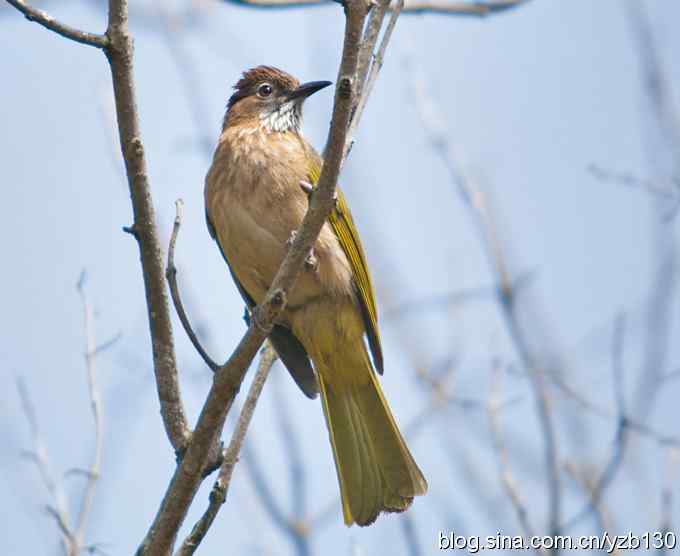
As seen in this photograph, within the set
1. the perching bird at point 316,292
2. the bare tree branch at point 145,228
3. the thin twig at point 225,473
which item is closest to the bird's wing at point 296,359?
the perching bird at point 316,292

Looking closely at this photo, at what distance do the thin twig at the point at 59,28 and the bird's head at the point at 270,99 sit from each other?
2473 mm

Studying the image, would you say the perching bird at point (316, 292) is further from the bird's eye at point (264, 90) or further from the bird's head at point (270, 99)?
the bird's eye at point (264, 90)

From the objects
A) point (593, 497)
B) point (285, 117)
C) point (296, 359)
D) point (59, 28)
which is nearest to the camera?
point (59, 28)

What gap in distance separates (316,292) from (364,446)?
86cm

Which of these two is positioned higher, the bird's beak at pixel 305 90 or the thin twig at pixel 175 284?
the bird's beak at pixel 305 90

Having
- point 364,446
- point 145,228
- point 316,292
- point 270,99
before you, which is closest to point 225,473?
point 145,228

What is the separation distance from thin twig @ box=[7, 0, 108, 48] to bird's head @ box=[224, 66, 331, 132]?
2.47 m

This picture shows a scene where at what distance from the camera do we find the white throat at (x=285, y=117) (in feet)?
18.4

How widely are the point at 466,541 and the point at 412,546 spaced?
286 millimetres

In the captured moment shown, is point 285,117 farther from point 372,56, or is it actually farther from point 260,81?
point 372,56

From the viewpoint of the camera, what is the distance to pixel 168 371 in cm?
339

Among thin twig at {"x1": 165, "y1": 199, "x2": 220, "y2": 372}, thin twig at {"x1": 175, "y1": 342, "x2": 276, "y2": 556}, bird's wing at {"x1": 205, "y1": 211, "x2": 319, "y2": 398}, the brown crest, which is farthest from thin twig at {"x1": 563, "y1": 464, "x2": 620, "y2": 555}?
the brown crest

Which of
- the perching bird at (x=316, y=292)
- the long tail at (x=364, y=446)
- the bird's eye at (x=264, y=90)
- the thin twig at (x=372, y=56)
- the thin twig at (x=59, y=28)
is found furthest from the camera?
the bird's eye at (x=264, y=90)

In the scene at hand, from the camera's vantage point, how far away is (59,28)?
3053 mm
